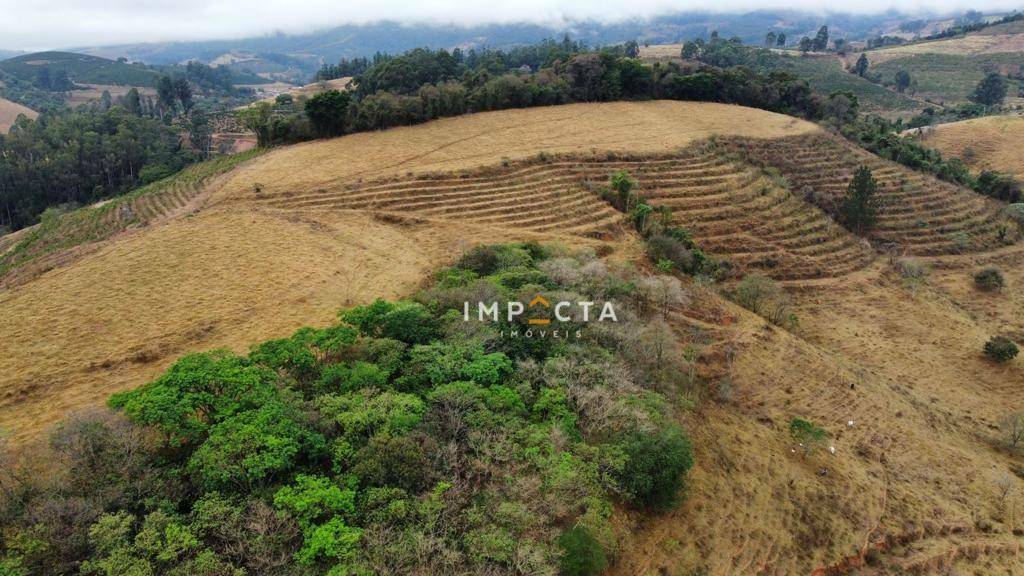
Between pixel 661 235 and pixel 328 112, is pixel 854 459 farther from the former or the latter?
pixel 328 112

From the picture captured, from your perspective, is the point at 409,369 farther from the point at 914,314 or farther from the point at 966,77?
the point at 966,77

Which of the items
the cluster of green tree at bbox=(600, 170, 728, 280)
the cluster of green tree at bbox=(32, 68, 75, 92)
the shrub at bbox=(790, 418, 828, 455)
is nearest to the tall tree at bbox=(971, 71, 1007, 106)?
the cluster of green tree at bbox=(600, 170, 728, 280)

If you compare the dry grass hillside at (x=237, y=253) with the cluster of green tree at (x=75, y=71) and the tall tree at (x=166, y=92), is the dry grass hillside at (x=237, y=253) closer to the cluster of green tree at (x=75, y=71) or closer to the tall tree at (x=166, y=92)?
the tall tree at (x=166, y=92)

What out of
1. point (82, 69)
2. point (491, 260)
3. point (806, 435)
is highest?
point (82, 69)

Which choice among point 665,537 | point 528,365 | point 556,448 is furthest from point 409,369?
point 665,537

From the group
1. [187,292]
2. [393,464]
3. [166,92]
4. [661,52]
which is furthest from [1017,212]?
[166,92]

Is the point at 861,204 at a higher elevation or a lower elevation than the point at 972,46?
lower
